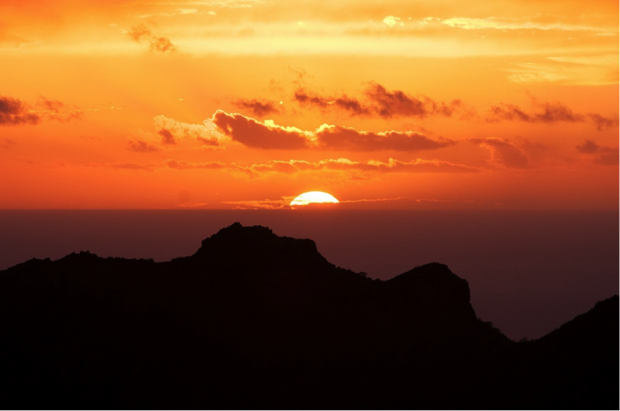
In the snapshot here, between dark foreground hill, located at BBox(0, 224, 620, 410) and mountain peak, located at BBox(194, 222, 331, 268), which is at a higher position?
mountain peak, located at BBox(194, 222, 331, 268)

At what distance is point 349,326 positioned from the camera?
199ft

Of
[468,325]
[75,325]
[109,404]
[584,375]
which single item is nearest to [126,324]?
[75,325]

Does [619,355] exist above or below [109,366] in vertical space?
above

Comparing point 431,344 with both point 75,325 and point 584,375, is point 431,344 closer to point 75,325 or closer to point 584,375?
point 584,375

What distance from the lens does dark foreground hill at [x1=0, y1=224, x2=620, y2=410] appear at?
48750 millimetres

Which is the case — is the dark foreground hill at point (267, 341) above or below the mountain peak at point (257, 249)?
below

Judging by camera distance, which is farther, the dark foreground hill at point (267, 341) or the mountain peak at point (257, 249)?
the mountain peak at point (257, 249)

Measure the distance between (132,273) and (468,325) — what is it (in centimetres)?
3095

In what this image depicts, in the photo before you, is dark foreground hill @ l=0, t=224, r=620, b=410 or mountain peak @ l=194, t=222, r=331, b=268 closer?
dark foreground hill @ l=0, t=224, r=620, b=410

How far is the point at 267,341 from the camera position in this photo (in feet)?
199

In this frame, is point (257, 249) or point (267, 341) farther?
point (257, 249)

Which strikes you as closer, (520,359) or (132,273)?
(520,359)

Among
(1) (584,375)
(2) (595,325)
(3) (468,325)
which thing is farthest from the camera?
(3) (468,325)

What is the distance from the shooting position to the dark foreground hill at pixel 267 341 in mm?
48750
